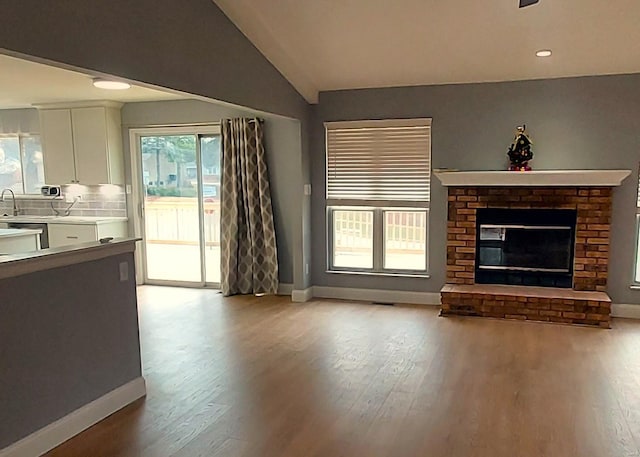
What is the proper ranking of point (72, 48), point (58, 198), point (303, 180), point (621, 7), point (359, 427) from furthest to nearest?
point (58, 198), point (303, 180), point (621, 7), point (359, 427), point (72, 48)

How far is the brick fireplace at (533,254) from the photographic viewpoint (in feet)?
17.0

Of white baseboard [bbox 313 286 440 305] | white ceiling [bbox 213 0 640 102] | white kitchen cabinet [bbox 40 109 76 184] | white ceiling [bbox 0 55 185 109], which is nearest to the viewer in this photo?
white ceiling [bbox 213 0 640 102]

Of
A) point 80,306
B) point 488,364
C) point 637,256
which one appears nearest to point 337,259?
point 488,364

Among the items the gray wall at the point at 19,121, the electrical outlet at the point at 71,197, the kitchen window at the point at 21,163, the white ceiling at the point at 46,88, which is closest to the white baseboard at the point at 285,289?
the white ceiling at the point at 46,88

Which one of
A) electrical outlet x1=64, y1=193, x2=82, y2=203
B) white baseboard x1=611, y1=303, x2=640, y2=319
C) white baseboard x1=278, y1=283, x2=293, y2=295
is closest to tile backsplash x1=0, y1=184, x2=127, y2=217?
electrical outlet x1=64, y1=193, x2=82, y2=203

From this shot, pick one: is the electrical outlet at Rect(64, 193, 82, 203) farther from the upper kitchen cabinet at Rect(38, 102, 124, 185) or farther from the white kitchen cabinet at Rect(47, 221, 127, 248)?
the white kitchen cabinet at Rect(47, 221, 127, 248)

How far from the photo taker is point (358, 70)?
5484mm

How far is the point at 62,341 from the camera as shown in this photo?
3.06 meters

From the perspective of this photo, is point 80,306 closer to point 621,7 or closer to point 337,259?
point 337,259

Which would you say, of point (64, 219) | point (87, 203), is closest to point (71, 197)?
point (87, 203)

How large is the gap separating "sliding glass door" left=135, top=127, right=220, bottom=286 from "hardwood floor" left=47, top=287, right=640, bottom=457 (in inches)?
58.5

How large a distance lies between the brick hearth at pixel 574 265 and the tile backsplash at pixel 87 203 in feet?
14.2

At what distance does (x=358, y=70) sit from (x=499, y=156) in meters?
1.71

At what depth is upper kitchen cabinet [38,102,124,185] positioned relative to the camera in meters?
6.80
